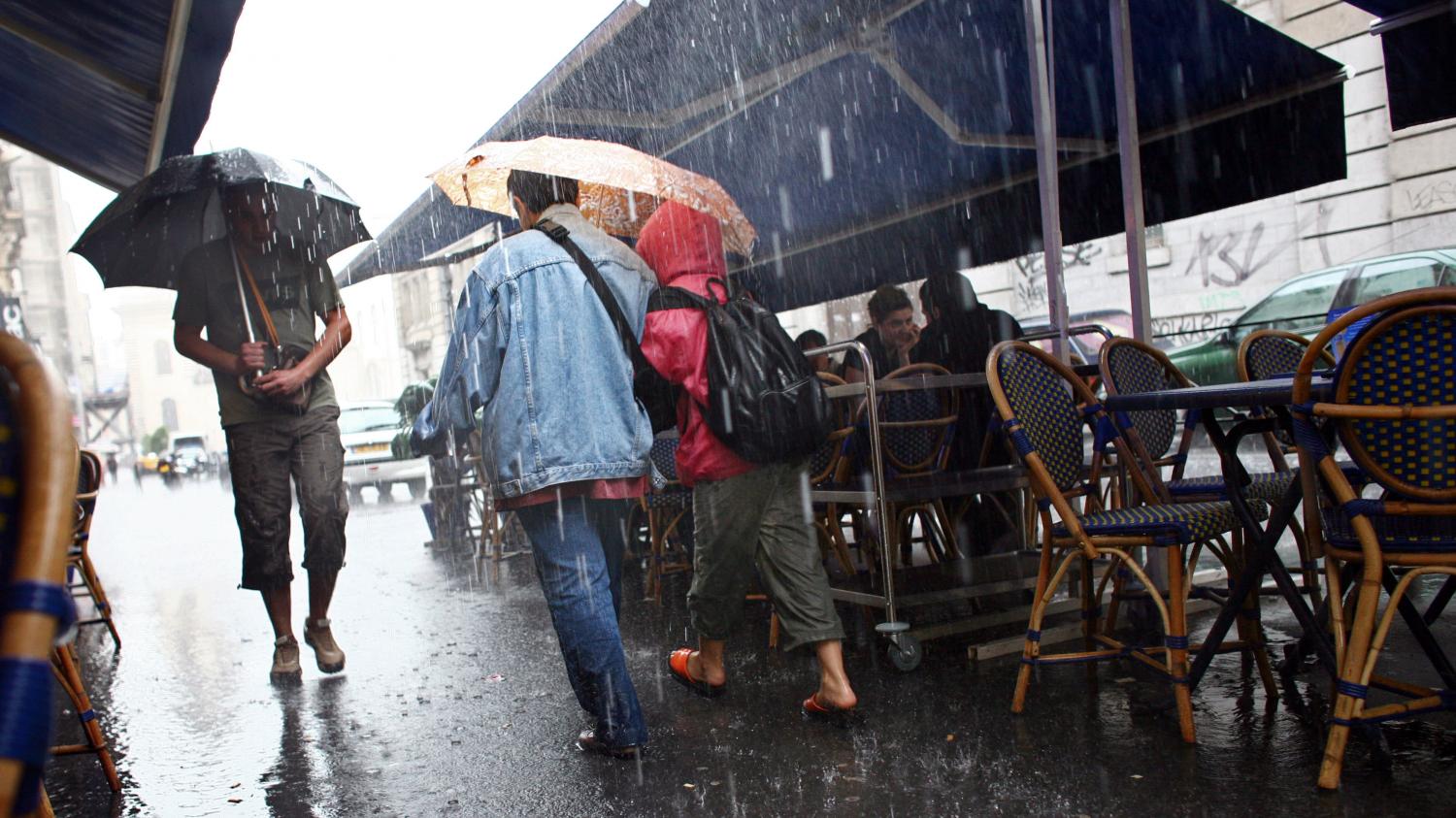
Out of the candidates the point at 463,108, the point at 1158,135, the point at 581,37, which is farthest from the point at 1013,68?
the point at 463,108

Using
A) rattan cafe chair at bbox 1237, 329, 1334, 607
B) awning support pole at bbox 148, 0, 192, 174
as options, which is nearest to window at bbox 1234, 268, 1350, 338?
rattan cafe chair at bbox 1237, 329, 1334, 607

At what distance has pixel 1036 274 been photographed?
955 inches

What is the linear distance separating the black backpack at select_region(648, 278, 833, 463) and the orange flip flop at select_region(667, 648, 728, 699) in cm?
94

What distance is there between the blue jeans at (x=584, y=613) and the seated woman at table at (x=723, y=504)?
1.60 feet

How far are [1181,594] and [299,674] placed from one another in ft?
12.6

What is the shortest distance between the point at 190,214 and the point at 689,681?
10.5 feet

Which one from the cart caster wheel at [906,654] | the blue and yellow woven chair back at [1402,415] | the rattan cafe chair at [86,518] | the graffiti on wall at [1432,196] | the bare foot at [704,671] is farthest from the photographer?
the graffiti on wall at [1432,196]

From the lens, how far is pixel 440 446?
3.65 metres

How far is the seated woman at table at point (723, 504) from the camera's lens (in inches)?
151

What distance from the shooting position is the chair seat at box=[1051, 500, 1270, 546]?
3.42 m

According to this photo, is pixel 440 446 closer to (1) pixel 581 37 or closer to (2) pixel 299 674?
(2) pixel 299 674

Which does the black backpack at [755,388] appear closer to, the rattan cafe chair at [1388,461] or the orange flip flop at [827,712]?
the orange flip flop at [827,712]

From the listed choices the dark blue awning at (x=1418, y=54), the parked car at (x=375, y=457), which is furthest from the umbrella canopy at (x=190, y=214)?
the parked car at (x=375, y=457)

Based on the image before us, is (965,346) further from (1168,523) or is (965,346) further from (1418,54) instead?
(1418,54)
